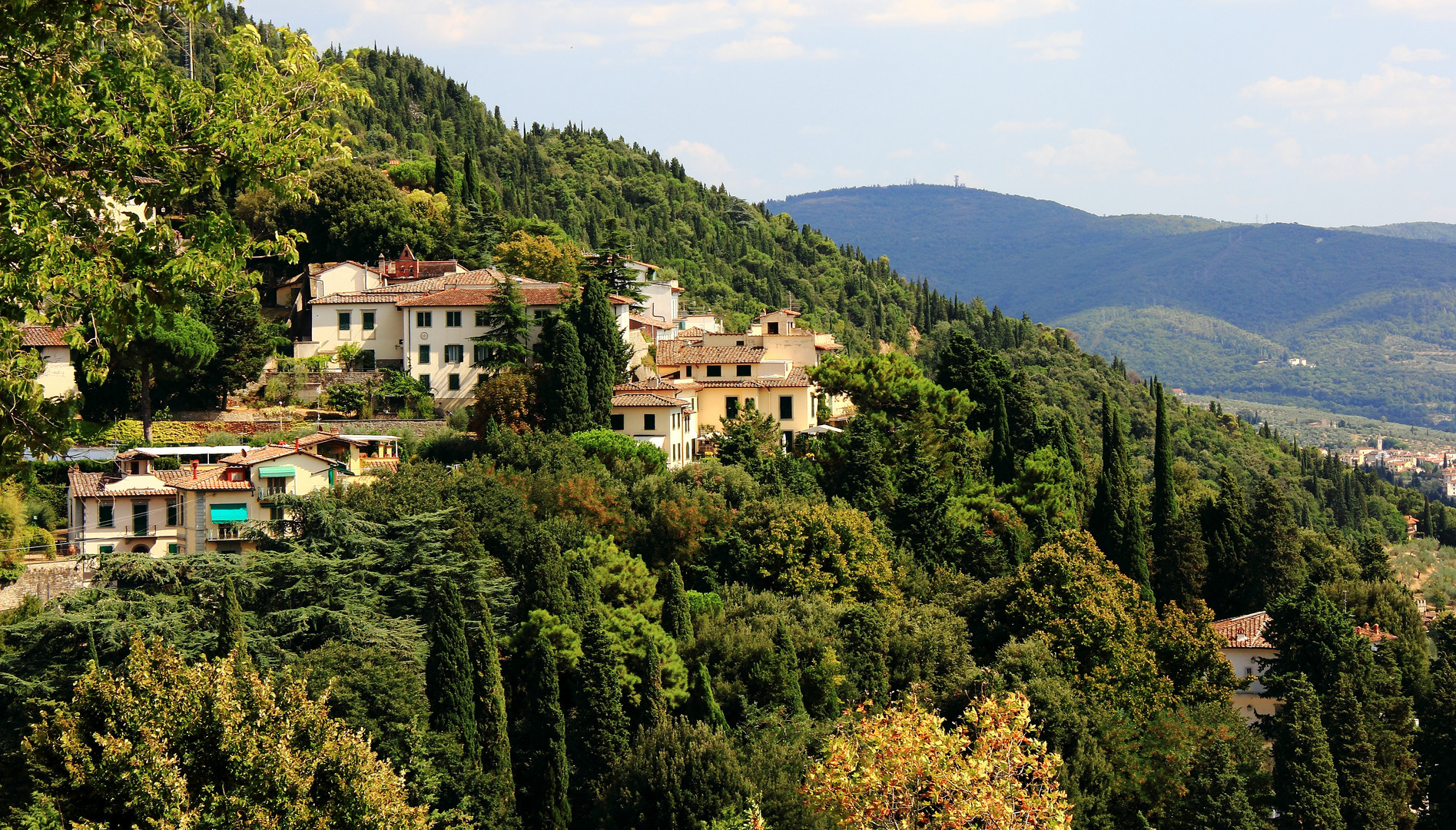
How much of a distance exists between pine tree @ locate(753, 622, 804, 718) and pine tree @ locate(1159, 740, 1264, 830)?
10.4 meters

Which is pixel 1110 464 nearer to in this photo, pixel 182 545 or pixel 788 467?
pixel 788 467

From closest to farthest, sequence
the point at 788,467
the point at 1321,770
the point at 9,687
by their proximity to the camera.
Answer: the point at 9,687, the point at 1321,770, the point at 788,467

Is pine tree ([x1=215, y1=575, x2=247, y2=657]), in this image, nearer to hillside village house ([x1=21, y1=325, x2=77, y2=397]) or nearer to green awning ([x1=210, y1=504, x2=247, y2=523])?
green awning ([x1=210, y1=504, x2=247, y2=523])

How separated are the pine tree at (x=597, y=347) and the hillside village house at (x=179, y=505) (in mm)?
11841

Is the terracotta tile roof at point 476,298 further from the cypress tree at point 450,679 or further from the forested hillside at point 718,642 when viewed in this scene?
the cypress tree at point 450,679

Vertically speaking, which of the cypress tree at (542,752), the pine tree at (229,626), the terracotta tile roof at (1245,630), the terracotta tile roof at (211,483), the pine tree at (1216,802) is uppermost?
the terracotta tile roof at (211,483)

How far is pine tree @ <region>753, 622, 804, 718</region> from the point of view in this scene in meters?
33.7

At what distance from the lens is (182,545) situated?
119ft

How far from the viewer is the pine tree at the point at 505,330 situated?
4875 centimetres

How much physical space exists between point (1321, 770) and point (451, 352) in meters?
34.1

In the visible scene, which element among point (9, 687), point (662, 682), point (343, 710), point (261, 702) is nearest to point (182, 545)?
point (9, 687)

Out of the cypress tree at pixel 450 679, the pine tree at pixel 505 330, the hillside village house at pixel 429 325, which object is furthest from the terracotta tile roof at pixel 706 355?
the cypress tree at pixel 450 679

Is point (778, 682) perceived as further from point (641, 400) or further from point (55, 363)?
point (55, 363)

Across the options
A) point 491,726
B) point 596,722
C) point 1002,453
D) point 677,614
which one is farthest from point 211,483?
point 1002,453
